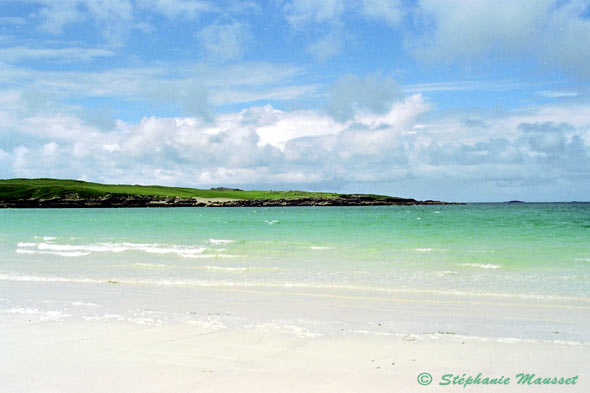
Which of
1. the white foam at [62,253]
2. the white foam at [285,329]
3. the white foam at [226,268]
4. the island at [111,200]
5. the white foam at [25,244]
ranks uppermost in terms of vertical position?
the island at [111,200]

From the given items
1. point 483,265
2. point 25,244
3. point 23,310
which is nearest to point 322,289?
point 23,310

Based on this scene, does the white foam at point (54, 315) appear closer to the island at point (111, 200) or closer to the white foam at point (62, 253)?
the white foam at point (62, 253)

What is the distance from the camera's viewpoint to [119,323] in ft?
33.0

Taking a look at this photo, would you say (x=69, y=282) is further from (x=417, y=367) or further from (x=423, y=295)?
(x=417, y=367)

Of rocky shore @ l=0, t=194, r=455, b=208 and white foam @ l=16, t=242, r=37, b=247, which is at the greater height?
rocky shore @ l=0, t=194, r=455, b=208

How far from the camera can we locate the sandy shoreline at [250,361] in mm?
6411

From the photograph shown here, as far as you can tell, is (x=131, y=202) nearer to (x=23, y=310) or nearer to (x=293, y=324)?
(x=23, y=310)

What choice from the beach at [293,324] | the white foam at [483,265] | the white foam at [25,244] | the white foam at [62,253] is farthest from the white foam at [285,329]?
the white foam at [25,244]

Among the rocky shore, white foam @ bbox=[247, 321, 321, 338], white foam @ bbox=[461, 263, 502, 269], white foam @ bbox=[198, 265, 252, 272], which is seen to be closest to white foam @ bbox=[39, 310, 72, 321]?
white foam @ bbox=[247, 321, 321, 338]

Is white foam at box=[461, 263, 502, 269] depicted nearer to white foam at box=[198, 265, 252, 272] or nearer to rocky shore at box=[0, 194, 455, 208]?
white foam at box=[198, 265, 252, 272]

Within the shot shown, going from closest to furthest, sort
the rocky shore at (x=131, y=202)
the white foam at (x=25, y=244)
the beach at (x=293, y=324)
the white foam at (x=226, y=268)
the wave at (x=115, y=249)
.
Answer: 1. the beach at (x=293, y=324)
2. the white foam at (x=226, y=268)
3. the wave at (x=115, y=249)
4. the white foam at (x=25, y=244)
5. the rocky shore at (x=131, y=202)

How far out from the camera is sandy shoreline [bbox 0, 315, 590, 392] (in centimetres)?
641

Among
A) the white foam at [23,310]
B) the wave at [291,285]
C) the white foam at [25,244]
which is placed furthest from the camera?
the white foam at [25,244]

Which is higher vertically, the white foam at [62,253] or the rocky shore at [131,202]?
the rocky shore at [131,202]
